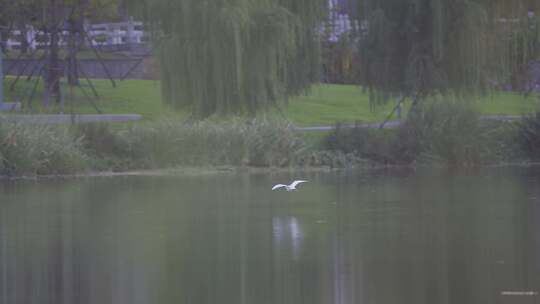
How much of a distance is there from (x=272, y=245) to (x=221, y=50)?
2142cm

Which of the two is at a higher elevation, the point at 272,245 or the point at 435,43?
the point at 435,43

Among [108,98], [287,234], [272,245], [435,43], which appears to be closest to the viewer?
[272,245]

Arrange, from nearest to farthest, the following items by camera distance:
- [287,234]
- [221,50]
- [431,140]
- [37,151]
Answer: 1. [287,234]
2. [37,151]
3. [431,140]
4. [221,50]

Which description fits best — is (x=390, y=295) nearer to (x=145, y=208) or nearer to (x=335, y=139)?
(x=145, y=208)

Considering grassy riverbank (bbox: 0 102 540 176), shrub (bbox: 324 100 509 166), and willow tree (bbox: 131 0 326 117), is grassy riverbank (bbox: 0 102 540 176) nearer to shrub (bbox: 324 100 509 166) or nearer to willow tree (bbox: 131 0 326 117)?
shrub (bbox: 324 100 509 166)

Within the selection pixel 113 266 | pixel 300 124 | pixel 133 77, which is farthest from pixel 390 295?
pixel 133 77

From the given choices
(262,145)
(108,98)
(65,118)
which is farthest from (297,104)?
(262,145)

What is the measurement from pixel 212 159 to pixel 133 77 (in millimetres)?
25072

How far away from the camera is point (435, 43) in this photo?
3819 centimetres

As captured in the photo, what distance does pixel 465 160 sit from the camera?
3528 cm

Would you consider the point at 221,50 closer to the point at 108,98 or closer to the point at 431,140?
the point at 431,140

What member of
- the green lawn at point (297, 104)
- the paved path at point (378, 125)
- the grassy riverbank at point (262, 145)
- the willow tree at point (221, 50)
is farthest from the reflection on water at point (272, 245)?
the green lawn at point (297, 104)

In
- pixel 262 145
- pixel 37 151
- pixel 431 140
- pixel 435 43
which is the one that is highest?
pixel 435 43

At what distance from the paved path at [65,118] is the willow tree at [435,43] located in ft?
28.6
